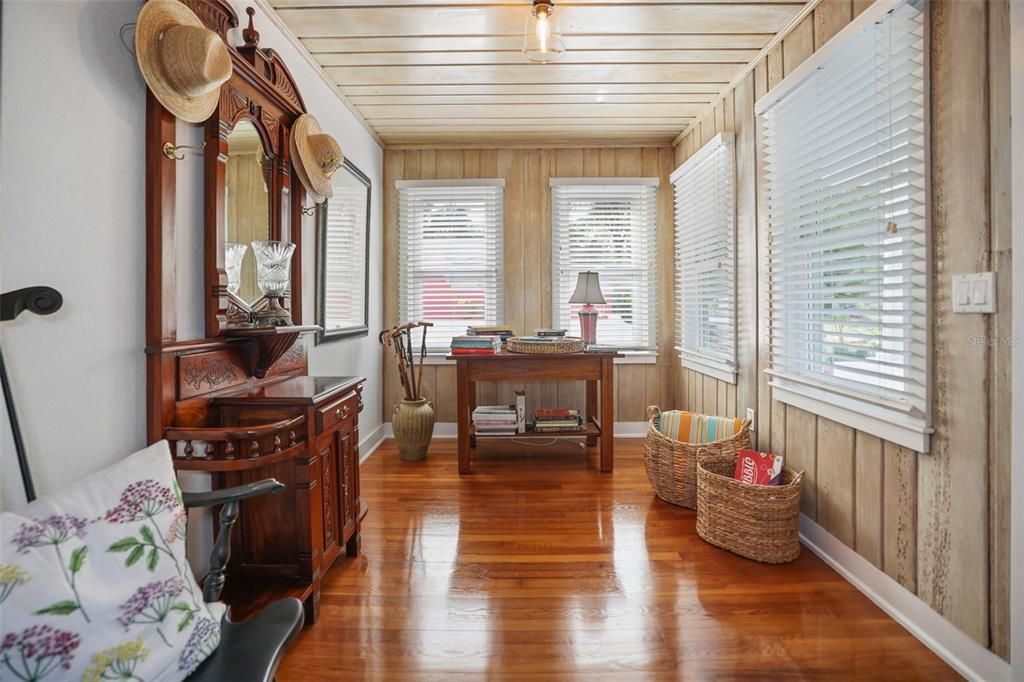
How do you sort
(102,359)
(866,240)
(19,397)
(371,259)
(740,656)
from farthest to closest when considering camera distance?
1. (371,259)
2. (866,240)
3. (740,656)
4. (102,359)
5. (19,397)

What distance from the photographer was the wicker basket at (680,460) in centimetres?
256

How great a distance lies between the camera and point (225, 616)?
1.15 metres

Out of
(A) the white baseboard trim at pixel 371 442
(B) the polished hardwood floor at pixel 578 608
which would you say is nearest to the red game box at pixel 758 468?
(B) the polished hardwood floor at pixel 578 608

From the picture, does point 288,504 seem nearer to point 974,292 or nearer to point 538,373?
point 538,373

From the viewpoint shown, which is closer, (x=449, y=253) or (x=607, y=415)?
(x=607, y=415)

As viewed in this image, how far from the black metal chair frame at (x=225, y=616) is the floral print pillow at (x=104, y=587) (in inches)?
1.8

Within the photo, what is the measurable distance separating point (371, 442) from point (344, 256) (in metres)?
1.48

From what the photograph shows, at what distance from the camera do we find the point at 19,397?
115 cm

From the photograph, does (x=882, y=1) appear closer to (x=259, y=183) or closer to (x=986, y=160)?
(x=986, y=160)

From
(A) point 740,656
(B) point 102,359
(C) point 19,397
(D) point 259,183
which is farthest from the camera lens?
(D) point 259,183

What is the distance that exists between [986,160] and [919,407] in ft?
2.53

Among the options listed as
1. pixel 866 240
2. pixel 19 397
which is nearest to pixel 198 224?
pixel 19 397

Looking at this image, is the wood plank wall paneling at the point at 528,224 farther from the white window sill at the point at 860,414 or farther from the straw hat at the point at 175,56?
the straw hat at the point at 175,56

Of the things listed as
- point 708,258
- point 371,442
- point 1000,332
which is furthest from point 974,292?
point 371,442
